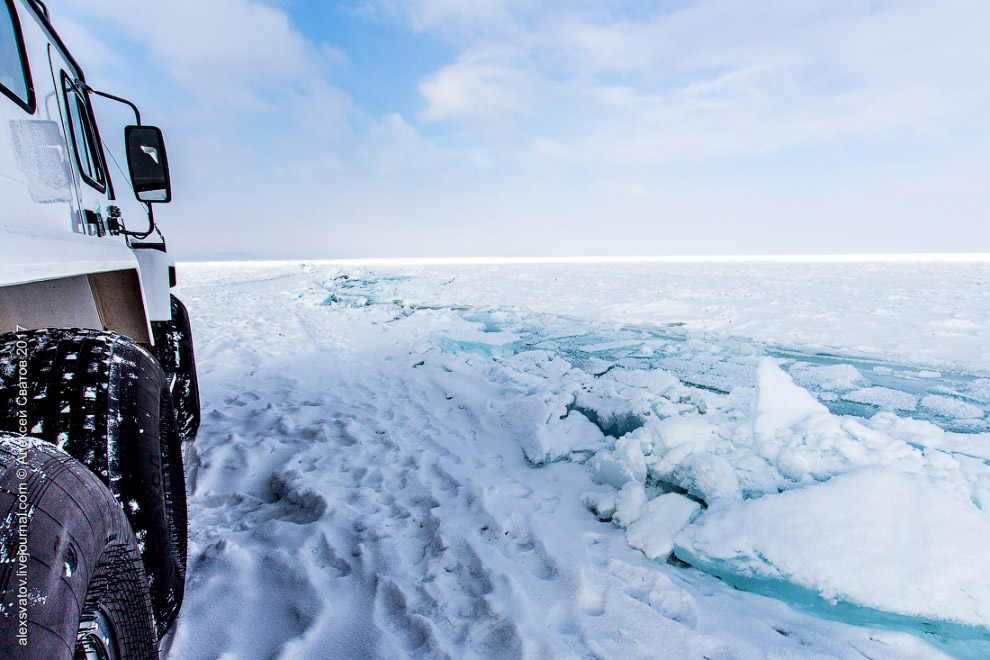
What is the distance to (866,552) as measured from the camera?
1.97 metres

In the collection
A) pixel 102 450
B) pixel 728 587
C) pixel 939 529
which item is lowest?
pixel 728 587

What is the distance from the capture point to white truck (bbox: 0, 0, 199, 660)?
0.79 m

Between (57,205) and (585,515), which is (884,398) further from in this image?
(57,205)

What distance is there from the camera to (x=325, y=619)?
1720mm

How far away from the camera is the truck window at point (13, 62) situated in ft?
4.83

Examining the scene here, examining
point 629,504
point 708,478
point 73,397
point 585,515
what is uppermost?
point 73,397

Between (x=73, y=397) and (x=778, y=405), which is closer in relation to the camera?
(x=73, y=397)

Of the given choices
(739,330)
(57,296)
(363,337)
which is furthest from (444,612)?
(739,330)

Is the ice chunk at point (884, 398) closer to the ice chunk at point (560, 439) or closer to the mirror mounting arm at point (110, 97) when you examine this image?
the ice chunk at point (560, 439)

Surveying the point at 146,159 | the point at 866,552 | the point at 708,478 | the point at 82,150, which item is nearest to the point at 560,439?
the point at 708,478

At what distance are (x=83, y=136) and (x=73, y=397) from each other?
5.83 feet

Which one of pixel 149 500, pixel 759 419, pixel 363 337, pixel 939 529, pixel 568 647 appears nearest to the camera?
pixel 149 500

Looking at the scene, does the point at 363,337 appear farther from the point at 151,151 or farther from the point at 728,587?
the point at 728,587

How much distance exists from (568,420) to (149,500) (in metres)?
2.98
